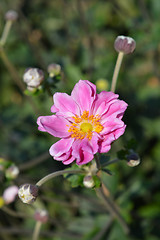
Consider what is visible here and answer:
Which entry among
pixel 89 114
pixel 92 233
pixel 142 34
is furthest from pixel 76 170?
pixel 142 34

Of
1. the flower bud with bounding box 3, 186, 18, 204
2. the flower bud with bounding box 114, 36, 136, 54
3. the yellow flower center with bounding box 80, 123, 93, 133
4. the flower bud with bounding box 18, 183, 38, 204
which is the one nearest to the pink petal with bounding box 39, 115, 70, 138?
the yellow flower center with bounding box 80, 123, 93, 133

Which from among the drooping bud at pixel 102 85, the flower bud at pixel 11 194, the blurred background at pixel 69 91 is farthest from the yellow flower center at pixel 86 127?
the drooping bud at pixel 102 85

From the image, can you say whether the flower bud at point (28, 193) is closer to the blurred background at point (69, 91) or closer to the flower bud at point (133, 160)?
the flower bud at point (133, 160)

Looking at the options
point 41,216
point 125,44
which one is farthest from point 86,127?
point 41,216

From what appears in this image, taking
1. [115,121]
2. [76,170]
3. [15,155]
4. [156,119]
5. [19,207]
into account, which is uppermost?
[115,121]

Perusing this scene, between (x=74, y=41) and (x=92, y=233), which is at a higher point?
(x=74, y=41)

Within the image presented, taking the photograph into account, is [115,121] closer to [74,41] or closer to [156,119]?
[156,119]

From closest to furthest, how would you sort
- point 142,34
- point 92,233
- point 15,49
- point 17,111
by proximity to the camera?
1. point 92,233
2. point 142,34
3. point 17,111
4. point 15,49
